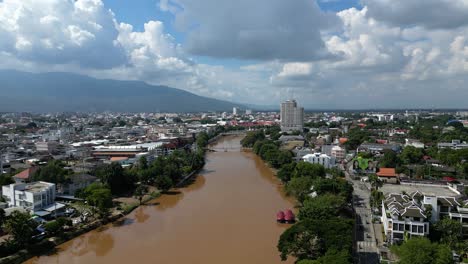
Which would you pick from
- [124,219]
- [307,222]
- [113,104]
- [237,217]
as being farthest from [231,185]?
[113,104]

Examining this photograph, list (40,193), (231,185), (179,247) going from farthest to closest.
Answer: (231,185) → (40,193) → (179,247)

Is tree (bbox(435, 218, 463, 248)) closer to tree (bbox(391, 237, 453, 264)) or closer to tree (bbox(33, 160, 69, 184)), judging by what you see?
tree (bbox(391, 237, 453, 264))

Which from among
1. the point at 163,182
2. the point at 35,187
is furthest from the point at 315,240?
the point at 35,187

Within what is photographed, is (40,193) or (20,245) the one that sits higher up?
(40,193)

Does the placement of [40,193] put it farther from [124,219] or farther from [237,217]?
[237,217]

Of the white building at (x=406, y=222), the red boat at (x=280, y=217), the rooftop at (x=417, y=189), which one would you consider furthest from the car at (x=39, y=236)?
the rooftop at (x=417, y=189)

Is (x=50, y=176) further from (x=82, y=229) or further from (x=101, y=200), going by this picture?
(x=82, y=229)
